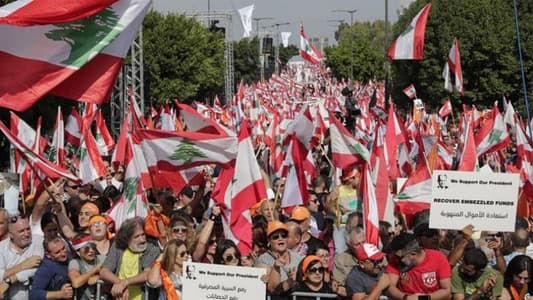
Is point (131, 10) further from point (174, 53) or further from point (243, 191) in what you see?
point (174, 53)

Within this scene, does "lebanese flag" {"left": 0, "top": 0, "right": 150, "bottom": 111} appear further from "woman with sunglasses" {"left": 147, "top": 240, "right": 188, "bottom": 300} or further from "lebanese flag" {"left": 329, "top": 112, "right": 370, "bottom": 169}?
"lebanese flag" {"left": 329, "top": 112, "right": 370, "bottom": 169}

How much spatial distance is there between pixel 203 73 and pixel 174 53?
3200 mm

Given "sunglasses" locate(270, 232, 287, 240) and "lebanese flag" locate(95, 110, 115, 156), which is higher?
"sunglasses" locate(270, 232, 287, 240)

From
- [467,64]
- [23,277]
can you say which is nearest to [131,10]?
[23,277]

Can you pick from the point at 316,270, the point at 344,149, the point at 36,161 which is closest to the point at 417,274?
the point at 316,270

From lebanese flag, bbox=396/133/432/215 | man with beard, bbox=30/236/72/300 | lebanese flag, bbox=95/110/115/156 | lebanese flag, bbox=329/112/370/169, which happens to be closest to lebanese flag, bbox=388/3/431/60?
lebanese flag, bbox=95/110/115/156

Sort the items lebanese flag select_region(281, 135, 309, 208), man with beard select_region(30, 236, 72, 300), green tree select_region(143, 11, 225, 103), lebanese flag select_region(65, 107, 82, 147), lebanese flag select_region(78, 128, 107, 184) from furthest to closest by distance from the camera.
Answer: green tree select_region(143, 11, 225, 103) < lebanese flag select_region(65, 107, 82, 147) < lebanese flag select_region(78, 128, 107, 184) < lebanese flag select_region(281, 135, 309, 208) < man with beard select_region(30, 236, 72, 300)

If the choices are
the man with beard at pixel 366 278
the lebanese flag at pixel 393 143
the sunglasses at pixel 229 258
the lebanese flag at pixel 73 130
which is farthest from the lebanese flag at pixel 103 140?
the man with beard at pixel 366 278

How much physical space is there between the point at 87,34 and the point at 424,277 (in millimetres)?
3719

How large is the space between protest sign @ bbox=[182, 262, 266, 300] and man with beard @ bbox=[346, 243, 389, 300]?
0.65 meters

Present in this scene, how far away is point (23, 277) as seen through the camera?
7859 mm

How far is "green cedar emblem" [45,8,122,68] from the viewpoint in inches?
358

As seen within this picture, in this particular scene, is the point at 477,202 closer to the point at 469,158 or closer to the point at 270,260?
the point at 270,260

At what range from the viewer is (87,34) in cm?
920
